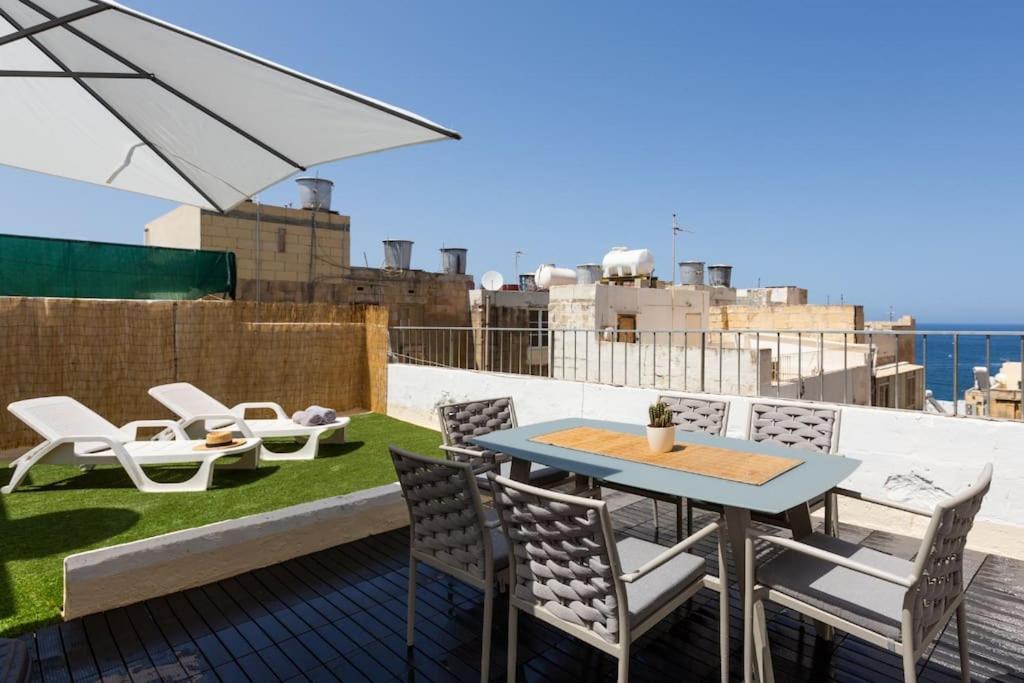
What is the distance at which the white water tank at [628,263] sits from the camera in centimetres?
1359

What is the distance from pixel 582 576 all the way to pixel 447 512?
674 mm

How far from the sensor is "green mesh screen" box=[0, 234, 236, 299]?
255 inches

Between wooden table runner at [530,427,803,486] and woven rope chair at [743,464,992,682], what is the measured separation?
368 mm

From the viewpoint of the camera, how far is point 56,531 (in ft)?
11.7

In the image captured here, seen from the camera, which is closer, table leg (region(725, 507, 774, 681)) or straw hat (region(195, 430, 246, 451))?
table leg (region(725, 507, 774, 681))

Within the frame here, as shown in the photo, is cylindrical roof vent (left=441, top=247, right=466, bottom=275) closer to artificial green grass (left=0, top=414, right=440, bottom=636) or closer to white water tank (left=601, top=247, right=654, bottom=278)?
white water tank (left=601, top=247, right=654, bottom=278)

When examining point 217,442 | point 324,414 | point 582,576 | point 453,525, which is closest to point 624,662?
point 582,576

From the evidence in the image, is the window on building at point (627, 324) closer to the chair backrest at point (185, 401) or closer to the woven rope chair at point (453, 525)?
the chair backrest at point (185, 401)

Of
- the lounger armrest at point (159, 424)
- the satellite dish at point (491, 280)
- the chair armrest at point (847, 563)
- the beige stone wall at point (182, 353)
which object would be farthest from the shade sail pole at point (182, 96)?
the satellite dish at point (491, 280)

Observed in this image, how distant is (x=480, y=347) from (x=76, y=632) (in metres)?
10.1

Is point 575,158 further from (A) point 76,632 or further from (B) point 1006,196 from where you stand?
(B) point 1006,196

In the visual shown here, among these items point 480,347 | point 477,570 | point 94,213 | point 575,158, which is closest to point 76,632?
point 477,570

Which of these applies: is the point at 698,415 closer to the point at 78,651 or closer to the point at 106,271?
the point at 78,651

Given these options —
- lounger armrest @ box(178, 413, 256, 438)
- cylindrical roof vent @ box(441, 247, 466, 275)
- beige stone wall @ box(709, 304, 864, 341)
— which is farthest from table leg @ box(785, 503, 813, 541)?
beige stone wall @ box(709, 304, 864, 341)
